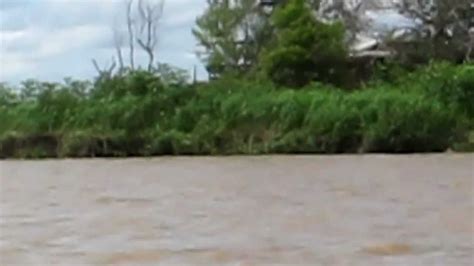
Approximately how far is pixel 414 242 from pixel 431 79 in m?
15.9

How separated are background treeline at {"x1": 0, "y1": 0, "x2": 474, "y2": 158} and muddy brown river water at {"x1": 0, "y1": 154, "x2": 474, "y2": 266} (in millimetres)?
6591

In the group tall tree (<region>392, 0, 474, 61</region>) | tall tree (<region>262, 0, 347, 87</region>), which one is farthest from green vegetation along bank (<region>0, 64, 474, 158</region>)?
tall tree (<region>392, 0, 474, 61</region>)

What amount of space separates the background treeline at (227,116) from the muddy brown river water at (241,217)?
6.59 meters

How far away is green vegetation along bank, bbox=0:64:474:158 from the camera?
2033 cm

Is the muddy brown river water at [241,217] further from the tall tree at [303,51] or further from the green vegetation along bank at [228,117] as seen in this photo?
the tall tree at [303,51]

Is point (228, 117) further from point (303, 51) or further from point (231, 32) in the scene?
point (231, 32)

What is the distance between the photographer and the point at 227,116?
2141 centimetres

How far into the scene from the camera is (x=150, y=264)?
19.9ft

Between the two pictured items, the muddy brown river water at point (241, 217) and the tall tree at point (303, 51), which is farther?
the tall tree at point (303, 51)

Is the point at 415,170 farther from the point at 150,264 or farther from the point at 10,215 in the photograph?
the point at 150,264

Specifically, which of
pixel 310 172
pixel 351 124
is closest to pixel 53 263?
pixel 310 172

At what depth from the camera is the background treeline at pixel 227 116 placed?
801 inches

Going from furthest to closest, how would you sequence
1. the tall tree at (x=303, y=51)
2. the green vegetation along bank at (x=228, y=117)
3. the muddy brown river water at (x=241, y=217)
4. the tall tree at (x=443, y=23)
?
the tall tree at (x=443, y=23) < the tall tree at (x=303, y=51) < the green vegetation along bank at (x=228, y=117) < the muddy brown river water at (x=241, y=217)

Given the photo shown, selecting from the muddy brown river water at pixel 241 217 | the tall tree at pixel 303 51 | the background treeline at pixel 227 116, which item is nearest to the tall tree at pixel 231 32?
the tall tree at pixel 303 51
